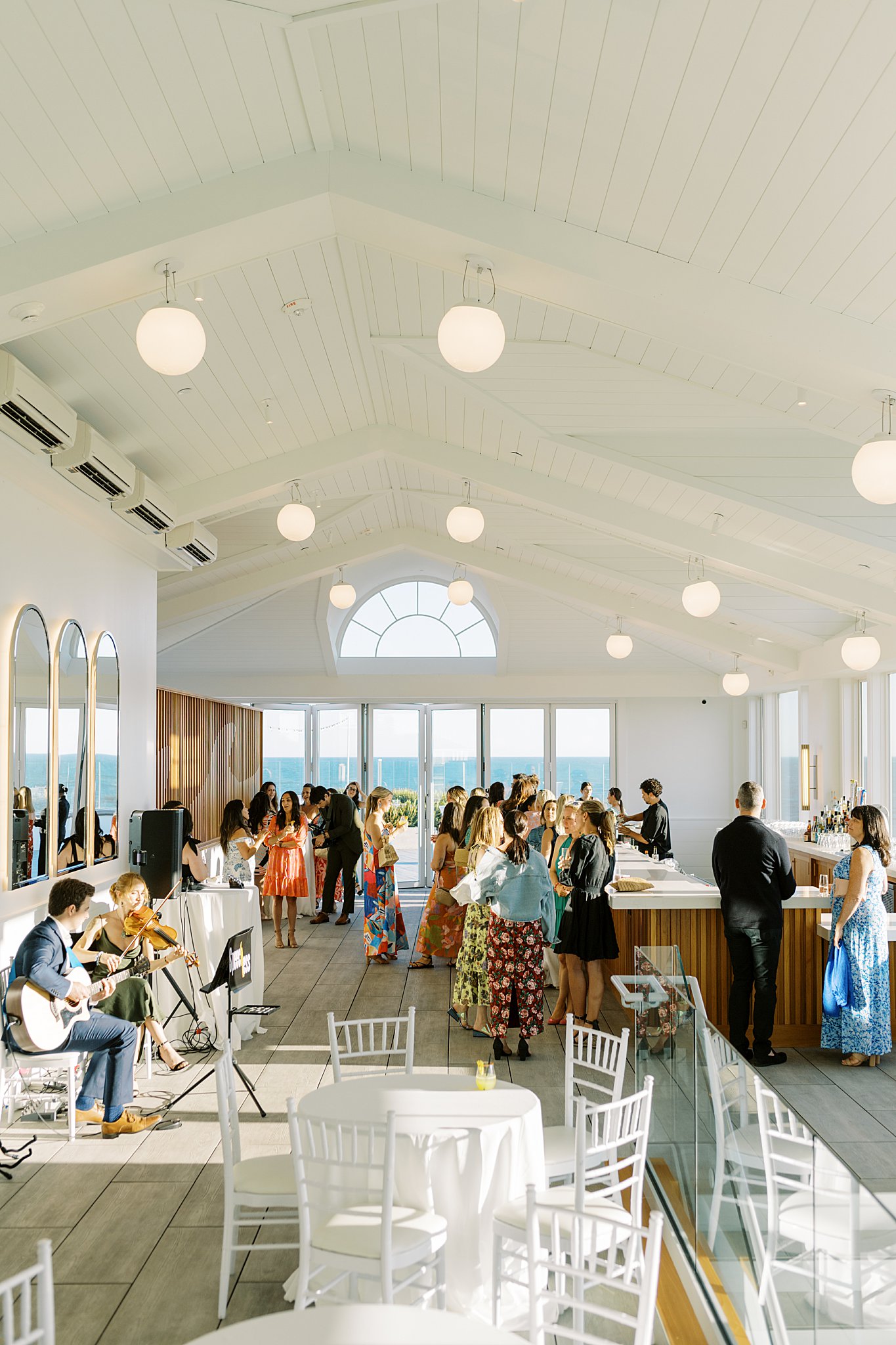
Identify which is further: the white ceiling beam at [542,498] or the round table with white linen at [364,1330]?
the white ceiling beam at [542,498]

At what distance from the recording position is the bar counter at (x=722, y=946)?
22.8 ft

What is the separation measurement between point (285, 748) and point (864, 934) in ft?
34.0

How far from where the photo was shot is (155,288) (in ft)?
15.5

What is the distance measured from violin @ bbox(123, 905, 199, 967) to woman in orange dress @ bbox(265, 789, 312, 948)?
4.30 meters

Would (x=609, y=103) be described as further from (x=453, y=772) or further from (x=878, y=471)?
(x=453, y=772)

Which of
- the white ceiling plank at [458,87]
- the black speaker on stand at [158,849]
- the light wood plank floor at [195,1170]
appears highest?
the white ceiling plank at [458,87]

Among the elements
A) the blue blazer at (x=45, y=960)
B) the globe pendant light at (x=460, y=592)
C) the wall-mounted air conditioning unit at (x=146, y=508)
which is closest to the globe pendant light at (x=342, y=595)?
the globe pendant light at (x=460, y=592)

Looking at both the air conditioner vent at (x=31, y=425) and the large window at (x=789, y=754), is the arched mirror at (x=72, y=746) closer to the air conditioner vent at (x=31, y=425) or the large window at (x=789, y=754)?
the air conditioner vent at (x=31, y=425)

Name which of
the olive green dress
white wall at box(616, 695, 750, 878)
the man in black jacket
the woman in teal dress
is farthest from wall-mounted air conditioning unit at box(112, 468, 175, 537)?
white wall at box(616, 695, 750, 878)

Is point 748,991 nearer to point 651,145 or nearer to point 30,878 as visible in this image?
point 30,878

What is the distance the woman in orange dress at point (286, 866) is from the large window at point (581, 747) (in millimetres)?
5304

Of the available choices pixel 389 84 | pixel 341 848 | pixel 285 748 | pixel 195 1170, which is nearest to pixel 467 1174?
pixel 195 1170

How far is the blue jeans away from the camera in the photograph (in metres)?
5.45

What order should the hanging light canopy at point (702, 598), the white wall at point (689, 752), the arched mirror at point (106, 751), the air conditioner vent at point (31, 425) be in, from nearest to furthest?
the air conditioner vent at point (31, 425)
the hanging light canopy at point (702, 598)
the arched mirror at point (106, 751)
the white wall at point (689, 752)
